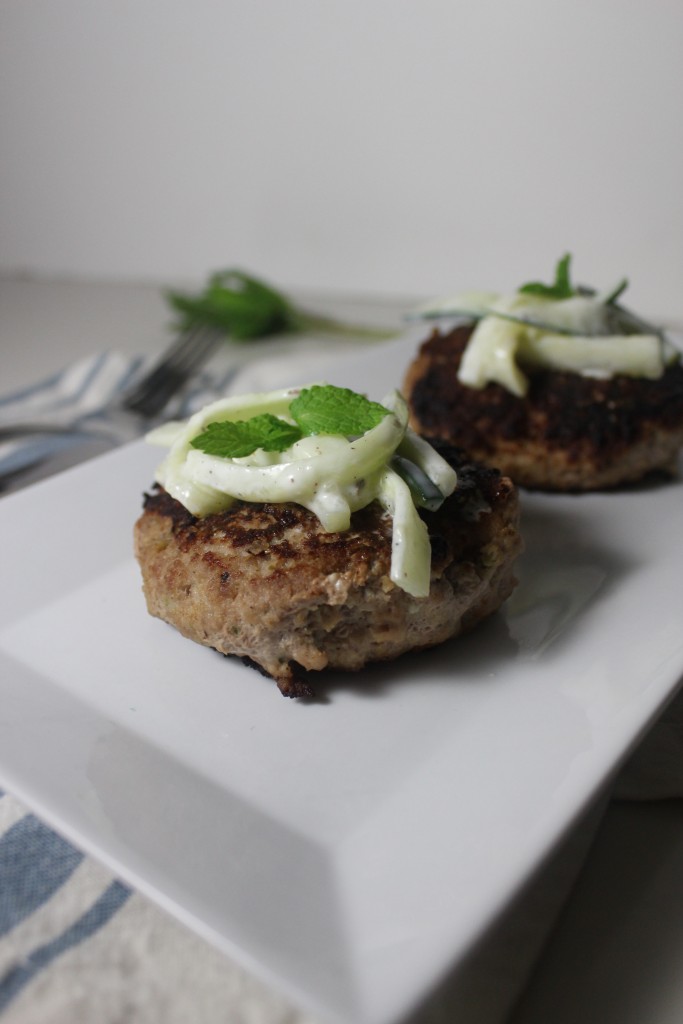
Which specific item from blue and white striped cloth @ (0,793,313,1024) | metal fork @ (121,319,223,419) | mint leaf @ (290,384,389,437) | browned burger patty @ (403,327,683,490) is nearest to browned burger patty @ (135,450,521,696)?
mint leaf @ (290,384,389,437)

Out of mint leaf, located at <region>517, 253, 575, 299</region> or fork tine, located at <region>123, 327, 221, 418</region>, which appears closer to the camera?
mint leaf, located at <region>517, 253, 575, 299</region>

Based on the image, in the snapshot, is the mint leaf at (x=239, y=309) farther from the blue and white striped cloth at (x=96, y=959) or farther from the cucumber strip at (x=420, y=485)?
the blue and white striped cloth at (x=96, y=959)

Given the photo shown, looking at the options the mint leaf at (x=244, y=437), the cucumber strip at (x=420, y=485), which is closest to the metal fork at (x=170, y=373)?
the mint leaf at (x=244, y=437)

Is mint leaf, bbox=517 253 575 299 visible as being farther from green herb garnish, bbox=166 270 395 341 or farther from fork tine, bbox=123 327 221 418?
green herb garnish, bbox=166 270 395 341

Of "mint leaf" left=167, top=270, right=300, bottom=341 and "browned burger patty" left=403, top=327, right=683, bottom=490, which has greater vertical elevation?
"browned burger patty" left=403, top=327, right=683, bottom=490

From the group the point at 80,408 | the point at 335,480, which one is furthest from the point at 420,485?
the point at 80,408

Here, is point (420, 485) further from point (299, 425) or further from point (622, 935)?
point (622, 935)
